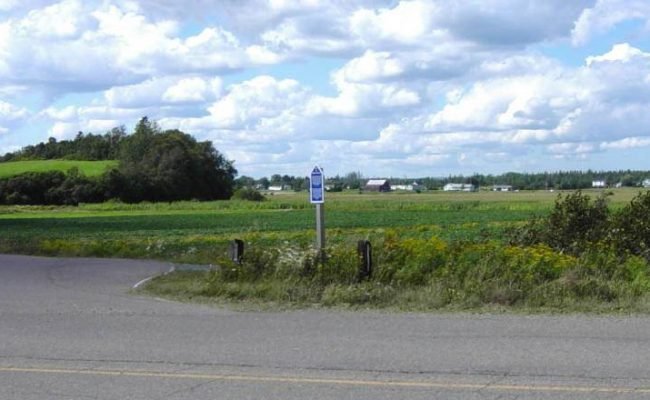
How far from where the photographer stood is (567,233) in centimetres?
1703

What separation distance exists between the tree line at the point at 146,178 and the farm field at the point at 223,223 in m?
7.93

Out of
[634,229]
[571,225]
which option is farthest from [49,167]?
[634,229]

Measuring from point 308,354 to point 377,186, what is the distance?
137 meters

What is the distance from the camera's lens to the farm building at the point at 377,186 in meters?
144

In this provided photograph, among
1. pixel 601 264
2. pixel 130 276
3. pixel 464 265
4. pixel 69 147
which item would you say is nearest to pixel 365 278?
pixel 464 265

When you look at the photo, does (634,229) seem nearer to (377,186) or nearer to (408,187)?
(377,186)

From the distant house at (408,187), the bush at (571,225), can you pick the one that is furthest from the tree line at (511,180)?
the bush at (571,225)

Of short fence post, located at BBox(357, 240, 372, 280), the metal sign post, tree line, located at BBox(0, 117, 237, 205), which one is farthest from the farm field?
tree line, located at BBox(0, 117, 237, 205)

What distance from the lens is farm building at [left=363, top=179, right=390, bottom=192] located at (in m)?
144

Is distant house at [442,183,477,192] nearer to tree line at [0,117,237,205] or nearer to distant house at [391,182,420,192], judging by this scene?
distant house at [391,182,420,192]

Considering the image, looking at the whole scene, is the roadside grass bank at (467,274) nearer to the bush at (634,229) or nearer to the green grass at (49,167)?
the bush at (634,229)

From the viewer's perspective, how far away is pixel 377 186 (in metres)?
146

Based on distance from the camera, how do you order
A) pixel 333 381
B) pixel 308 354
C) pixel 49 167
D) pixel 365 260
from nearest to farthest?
1. pixel 333 381
2. pixel 308 354
3. pixel 365 260
4. pixel 49 167

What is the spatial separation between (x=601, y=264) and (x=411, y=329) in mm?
5206
